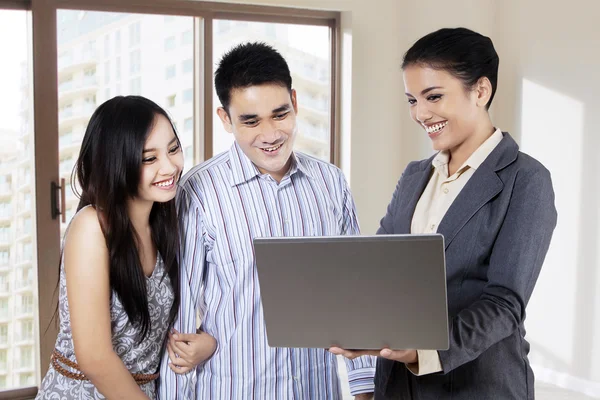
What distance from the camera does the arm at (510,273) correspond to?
4.57ft

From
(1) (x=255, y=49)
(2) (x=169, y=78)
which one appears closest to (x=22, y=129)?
(2) (x=169, y=78)

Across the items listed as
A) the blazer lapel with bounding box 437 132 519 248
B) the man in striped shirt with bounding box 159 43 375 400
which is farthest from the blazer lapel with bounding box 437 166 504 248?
the man in striped shirt with bounding box 159 43 375 400

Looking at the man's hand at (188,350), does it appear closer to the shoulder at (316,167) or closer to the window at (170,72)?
the shoulder at (316,167)

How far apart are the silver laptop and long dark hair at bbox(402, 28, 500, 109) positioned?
51 cm

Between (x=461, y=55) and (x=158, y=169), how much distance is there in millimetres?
721

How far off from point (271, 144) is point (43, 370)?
103 inches

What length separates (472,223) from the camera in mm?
1495

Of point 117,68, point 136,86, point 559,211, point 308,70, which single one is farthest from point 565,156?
point 117,68

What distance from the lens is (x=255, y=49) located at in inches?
72.4

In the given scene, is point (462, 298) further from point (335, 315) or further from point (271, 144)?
point (271, 144)

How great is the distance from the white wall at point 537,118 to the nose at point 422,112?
262 cm

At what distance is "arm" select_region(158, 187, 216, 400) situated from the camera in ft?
5.72

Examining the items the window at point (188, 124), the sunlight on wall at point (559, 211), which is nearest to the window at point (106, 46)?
the window at point (188, 124)

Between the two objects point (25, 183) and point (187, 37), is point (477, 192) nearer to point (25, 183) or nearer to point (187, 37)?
point (25, 183)
